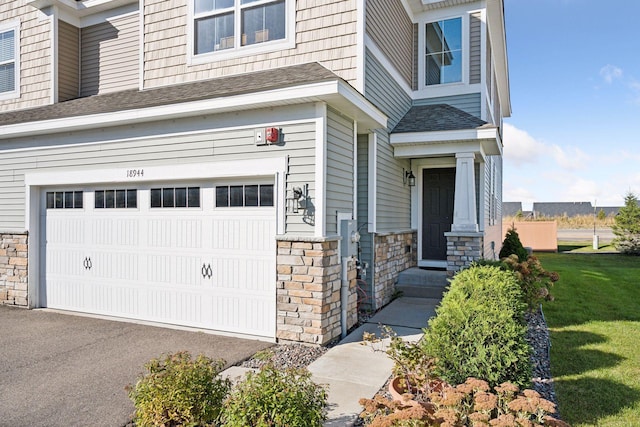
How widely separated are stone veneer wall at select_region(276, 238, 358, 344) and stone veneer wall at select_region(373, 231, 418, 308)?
1.84 metres

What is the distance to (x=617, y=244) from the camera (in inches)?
746

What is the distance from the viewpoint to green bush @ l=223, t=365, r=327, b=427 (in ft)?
8.55

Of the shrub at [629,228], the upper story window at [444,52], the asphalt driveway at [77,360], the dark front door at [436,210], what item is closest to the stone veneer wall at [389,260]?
the dark front door at [436,210]

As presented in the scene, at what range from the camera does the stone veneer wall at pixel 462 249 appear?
8078mm

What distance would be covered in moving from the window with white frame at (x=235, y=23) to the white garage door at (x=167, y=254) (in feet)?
9.47

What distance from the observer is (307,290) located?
5617mm

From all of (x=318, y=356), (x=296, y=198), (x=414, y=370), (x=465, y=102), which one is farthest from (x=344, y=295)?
(x=465, y=102)

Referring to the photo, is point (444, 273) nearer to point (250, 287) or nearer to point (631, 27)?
point (250, 287)

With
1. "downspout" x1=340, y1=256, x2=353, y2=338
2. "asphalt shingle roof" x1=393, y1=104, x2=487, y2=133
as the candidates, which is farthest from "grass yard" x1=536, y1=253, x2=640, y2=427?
"asphalt shingle roof" x1=393, y1=104, x2=487, y2=133

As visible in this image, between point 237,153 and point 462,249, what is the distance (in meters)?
4.77

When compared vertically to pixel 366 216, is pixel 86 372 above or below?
below

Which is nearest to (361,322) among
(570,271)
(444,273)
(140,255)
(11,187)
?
(444,273)

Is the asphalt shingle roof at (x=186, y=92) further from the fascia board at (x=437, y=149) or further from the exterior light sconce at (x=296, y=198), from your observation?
the fascia board at (x=437, y=149)

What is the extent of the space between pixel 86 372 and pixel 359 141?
5354 mm
